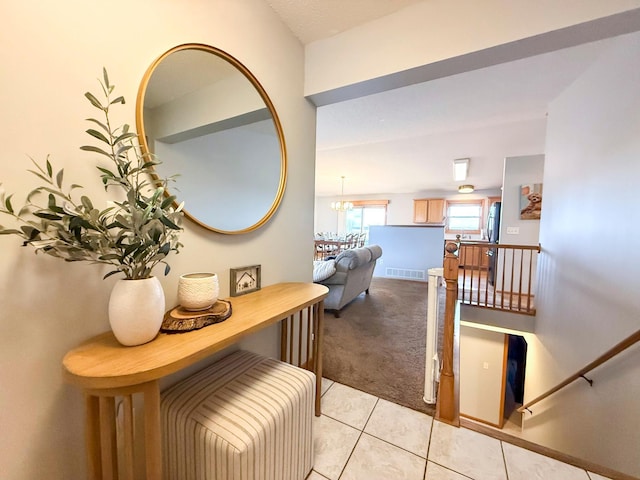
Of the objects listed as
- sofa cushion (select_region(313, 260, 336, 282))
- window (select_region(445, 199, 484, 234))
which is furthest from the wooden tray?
window (select_region(445, 199, 484, 234))

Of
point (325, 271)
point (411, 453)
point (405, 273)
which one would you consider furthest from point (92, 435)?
point (405, 273)

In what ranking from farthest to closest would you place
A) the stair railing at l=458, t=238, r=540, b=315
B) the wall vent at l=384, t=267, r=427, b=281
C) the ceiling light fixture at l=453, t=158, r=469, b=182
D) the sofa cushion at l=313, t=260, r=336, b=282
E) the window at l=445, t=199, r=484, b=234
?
the window at l=445, t=199, r=484, b=234 → the wall vent at l=384, t=267, r=427, b=281 → the ceiling light fixture at l=453, t=158, r=469, b=182 → the stair railing at l=458, t=238, r=540, b=315 → the sofa cushion at l=313, t=260, r=336, b=282

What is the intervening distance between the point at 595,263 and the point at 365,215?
6.77 meters

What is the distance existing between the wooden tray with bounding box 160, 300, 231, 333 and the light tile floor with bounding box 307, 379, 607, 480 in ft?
2.91

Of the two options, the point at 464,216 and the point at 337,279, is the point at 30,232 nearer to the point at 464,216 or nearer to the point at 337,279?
the point at 337,279

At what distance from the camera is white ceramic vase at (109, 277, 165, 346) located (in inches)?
26.7

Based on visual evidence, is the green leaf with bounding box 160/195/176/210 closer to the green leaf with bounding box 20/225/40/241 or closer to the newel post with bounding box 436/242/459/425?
the green leaf with bounding box 20/225/40/241

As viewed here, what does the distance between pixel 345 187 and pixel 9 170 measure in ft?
23.3

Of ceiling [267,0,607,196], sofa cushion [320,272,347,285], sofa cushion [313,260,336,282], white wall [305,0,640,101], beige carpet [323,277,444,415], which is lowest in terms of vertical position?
beige carpet [323,277,444,415]

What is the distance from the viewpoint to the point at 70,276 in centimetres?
74

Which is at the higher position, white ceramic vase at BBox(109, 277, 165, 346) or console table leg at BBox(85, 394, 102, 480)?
white ceramic vase at BBox(109, 277, 165, 346)

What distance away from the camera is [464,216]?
734 centimetres

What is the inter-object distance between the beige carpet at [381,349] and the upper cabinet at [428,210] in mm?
4281

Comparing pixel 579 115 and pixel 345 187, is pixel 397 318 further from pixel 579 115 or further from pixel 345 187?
pixel 345 187
